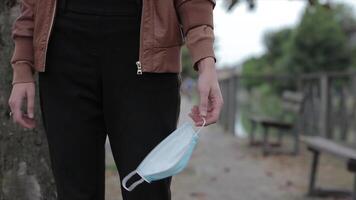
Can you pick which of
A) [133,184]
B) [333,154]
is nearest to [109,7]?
[133,184]

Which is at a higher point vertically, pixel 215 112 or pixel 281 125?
pixel 215 112

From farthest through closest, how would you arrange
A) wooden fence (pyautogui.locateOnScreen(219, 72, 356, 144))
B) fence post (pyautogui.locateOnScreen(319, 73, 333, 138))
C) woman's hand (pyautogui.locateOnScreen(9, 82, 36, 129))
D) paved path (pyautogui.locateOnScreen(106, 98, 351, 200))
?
fence post (pyautogui.locateOnScreen(319, 73, 333, 138)) → wooden fence (pyautogui.locateOnScreen(219, 72, 356, 144)) → paved path (pyautogui.locateOnScreen(106, 98, 351, 200)) → woman's hand (pyautogui.locateOnScreen(9, 82, 36, 129))

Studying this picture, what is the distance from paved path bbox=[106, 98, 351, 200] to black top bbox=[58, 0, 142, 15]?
3.29m

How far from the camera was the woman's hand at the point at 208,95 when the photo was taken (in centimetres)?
182

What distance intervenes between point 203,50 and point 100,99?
15.2 inches

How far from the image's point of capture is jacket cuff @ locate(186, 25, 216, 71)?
6.08ft

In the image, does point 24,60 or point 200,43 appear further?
point 24,60

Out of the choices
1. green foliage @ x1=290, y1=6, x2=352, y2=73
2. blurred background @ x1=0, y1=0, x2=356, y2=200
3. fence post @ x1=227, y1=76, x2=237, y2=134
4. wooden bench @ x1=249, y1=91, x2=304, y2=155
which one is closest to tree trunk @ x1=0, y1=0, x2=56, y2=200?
blurred background @ x1=0, y1=0, x2=356, y2=200

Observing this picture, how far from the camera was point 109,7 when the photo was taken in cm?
188

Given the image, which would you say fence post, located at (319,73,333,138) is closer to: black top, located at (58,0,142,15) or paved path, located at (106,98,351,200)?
paved path, located at (106,98,351,200)

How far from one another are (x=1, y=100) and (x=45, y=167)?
1.41 feet

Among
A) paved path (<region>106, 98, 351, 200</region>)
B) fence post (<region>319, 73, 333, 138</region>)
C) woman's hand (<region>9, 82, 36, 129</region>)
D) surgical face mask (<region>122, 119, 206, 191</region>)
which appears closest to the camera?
surgical face mask (<region>122, 119, 206, 191</region>)

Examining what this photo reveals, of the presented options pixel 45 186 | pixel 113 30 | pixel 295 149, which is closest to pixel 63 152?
pixel 113 30

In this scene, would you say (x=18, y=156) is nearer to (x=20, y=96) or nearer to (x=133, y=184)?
(x=20, y=96)
